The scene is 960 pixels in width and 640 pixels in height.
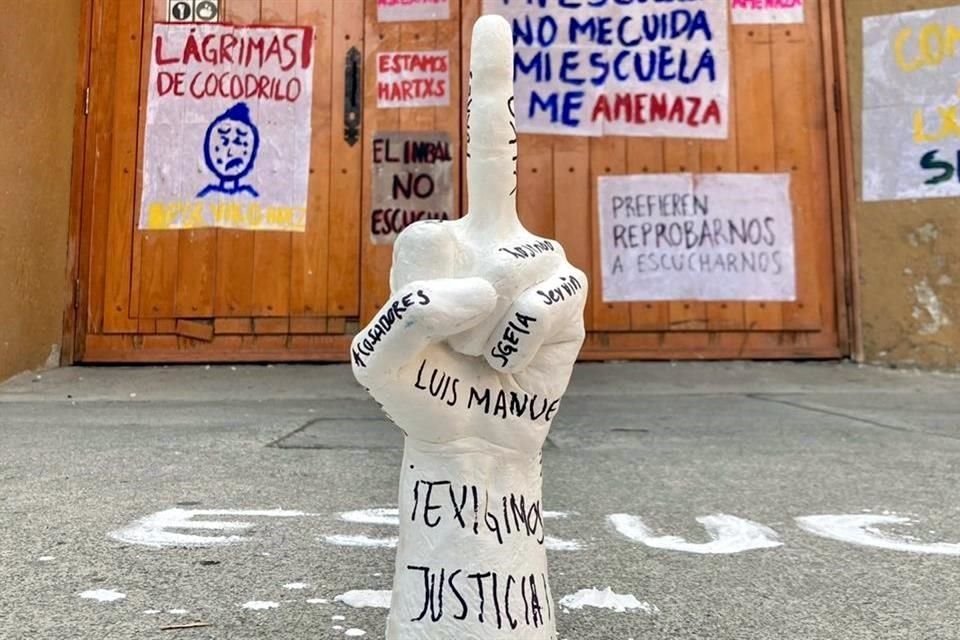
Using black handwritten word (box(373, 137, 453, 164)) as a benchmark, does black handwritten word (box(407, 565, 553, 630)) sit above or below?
below

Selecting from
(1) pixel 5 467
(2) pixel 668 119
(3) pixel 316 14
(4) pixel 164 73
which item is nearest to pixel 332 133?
(3) pixel 316 14

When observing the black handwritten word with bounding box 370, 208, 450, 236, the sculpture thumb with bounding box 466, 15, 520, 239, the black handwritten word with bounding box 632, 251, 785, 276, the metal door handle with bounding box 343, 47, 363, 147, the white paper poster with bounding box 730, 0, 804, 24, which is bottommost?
the sculpture thumb with bounding box 466, 15, 520, 239

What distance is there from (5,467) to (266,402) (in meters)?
1.35

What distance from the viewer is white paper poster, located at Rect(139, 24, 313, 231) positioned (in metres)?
4.56

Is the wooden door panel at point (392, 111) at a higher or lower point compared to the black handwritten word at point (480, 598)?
higher

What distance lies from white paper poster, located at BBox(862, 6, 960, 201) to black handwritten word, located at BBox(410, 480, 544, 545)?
432 centimetres

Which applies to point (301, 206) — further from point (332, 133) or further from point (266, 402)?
point (266, 402)

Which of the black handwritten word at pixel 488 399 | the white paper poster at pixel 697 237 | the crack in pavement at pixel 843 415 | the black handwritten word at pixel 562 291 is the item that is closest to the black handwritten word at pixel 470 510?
the black handwritten word at pixel 488 399

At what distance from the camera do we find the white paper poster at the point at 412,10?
4.70 meters

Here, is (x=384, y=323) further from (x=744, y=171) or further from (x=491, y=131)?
(x=744, y=171)

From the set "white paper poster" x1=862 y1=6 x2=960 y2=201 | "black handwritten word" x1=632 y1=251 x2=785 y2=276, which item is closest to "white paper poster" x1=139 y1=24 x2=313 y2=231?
"black handwritten word" x1=632 y1=251 x2=785 y2=276

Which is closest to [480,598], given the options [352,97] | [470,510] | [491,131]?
[470,510]

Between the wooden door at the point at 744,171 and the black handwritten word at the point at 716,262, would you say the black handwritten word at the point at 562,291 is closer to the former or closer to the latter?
the wooden door at the point at 744,171

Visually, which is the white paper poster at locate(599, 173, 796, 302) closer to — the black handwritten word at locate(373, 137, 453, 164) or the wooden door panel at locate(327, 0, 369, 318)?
the black handwritten word at locate(373, 137, 453, 164)
